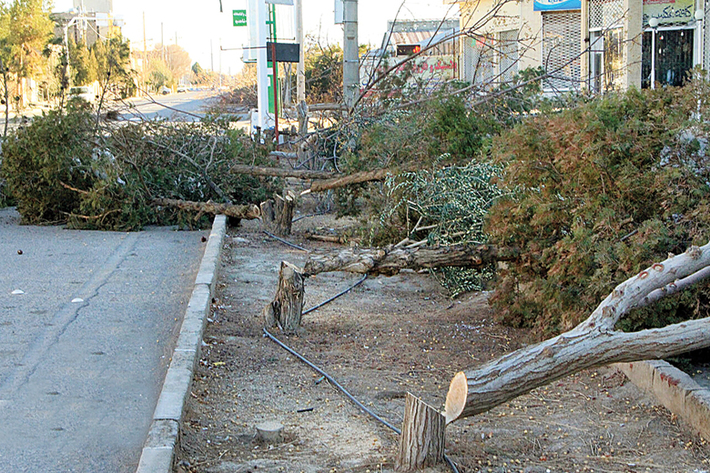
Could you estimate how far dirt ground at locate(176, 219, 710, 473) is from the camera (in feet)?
13.0

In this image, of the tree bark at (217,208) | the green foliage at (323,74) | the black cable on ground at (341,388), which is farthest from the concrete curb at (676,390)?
the green foliage at (323,74)

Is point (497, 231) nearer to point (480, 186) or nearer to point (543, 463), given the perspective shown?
point (480, 186)

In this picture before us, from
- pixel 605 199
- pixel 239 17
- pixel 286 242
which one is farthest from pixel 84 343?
pixel 239 17

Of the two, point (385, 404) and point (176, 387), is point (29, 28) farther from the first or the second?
point (385, 404)

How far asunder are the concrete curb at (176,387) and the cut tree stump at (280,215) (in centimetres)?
340

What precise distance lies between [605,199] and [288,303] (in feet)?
8.27

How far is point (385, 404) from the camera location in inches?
189

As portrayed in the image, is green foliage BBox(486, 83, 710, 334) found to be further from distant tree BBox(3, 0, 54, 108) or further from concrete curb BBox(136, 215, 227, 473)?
distant tree BBox(3, 0, 54, 108)

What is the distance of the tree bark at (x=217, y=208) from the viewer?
11148 mm

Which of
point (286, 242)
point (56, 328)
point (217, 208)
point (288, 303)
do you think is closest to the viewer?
point (288, 303)

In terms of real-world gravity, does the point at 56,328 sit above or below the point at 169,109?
→ below

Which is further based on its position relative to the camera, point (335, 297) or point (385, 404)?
point (335, 297)

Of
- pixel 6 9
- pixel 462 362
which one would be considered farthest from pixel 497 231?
pixel 6 9

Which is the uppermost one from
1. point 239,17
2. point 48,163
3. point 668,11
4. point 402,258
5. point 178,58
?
point 178,58
